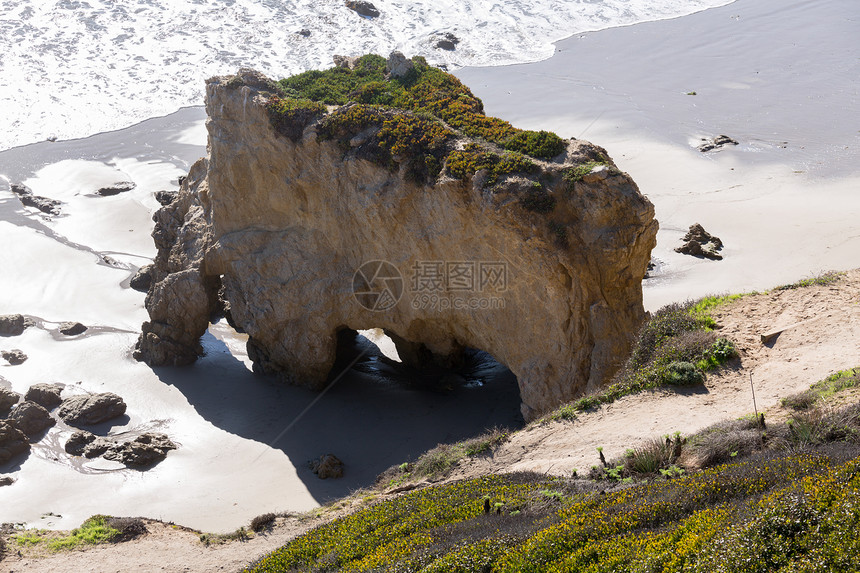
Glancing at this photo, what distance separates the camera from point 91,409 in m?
21.0

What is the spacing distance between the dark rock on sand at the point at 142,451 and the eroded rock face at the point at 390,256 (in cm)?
408

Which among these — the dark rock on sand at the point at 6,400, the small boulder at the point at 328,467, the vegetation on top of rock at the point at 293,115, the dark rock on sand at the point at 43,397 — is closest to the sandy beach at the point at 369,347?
the small boulder at the point at 328,467

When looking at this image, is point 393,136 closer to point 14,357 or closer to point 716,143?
point 14,357

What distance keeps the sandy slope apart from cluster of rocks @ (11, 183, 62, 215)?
21314 millimetres

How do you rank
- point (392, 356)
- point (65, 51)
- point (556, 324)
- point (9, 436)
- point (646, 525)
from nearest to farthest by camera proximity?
point (646, 525) → point (556, 324) → point (9, 436) → point (392, 356) → point (65, 51)

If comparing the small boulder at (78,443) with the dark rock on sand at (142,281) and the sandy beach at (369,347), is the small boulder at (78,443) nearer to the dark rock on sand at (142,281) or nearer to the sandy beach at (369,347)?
the sandy beach at (369,347)

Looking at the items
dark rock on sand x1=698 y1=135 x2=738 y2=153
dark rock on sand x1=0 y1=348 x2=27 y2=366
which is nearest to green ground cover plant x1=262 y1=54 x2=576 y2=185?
dark rock on sand x1=0 y1=348 x2=27 y2=366

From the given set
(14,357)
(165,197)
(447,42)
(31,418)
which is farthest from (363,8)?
(31,418)

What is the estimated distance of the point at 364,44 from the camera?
→ 164 feet

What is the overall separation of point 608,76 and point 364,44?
1708 cm

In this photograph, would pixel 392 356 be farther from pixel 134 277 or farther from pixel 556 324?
pixel 134 277

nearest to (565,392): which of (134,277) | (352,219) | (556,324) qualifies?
(556,324)

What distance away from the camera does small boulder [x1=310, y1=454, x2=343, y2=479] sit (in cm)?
1852

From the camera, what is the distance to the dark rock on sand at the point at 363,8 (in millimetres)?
53438
